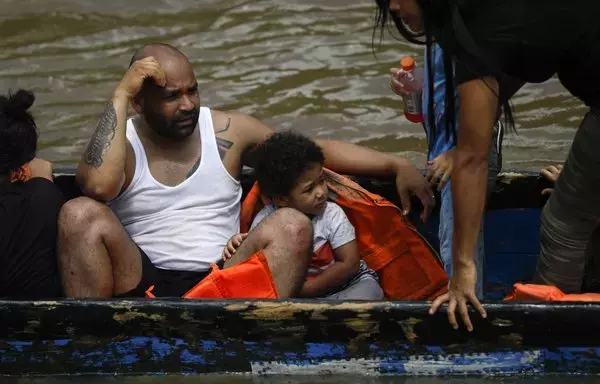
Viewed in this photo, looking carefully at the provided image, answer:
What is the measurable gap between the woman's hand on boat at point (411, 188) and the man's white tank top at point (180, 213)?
2.61ft

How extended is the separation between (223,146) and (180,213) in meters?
0.38

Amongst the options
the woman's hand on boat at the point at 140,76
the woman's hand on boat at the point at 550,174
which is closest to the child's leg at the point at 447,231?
the woman's hand on boat at the point at 550,174

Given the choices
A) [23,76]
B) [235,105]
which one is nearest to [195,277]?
[235,105]

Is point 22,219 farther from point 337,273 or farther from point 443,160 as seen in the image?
point 443,160

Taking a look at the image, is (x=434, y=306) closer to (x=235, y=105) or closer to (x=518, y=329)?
(x=518, y=329)

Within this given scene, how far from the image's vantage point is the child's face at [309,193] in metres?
4.53

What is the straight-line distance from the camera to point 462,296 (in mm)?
3707

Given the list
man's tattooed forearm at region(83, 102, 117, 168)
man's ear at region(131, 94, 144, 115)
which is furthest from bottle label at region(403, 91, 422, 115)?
man's tattooed forearm at region(83, 102, 117, 168)

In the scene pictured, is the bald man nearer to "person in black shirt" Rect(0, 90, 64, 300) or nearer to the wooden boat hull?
"person in black shirt" Rect(0, 90, 64, 300)

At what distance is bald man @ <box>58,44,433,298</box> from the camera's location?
4215mm

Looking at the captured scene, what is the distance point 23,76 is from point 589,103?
5.89 metres

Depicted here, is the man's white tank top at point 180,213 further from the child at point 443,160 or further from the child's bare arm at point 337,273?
the child at point 443,160

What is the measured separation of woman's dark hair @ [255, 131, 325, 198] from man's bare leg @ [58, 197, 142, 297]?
2.32 feet

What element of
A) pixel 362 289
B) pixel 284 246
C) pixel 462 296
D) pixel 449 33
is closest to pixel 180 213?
pixel 284 246
